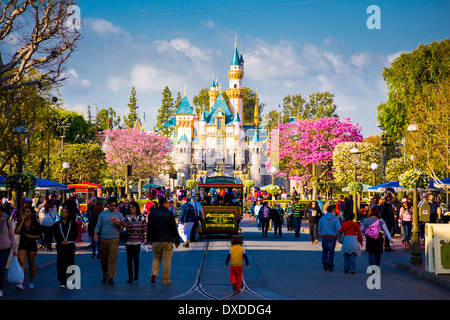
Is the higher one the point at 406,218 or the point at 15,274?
the point at 406,218

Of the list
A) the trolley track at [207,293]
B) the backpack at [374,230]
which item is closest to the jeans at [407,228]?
the backpack at [374,230]

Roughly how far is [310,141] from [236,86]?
75.8m

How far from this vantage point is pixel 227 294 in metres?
12.1

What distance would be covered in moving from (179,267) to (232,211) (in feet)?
36.2

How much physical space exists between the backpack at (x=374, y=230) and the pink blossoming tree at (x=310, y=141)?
59355 mm

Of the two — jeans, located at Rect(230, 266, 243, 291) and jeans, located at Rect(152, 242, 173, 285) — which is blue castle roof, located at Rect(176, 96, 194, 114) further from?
jeans, located at Rect(230, 266, 243, 291)

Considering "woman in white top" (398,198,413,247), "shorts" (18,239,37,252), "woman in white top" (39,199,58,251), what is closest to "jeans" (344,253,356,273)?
"shorts" (18,239,37,252)

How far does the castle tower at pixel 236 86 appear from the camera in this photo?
150375 millimetres

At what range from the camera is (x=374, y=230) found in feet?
51.8

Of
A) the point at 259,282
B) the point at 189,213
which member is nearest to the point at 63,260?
the point at 259,282

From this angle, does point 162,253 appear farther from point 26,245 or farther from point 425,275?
point 425,275

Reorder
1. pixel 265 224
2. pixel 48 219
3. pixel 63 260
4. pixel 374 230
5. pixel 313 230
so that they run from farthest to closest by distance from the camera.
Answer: pixel 265 224, pixel 313 230, pixel 48 219, pixel 374 230, pixel 63 260
